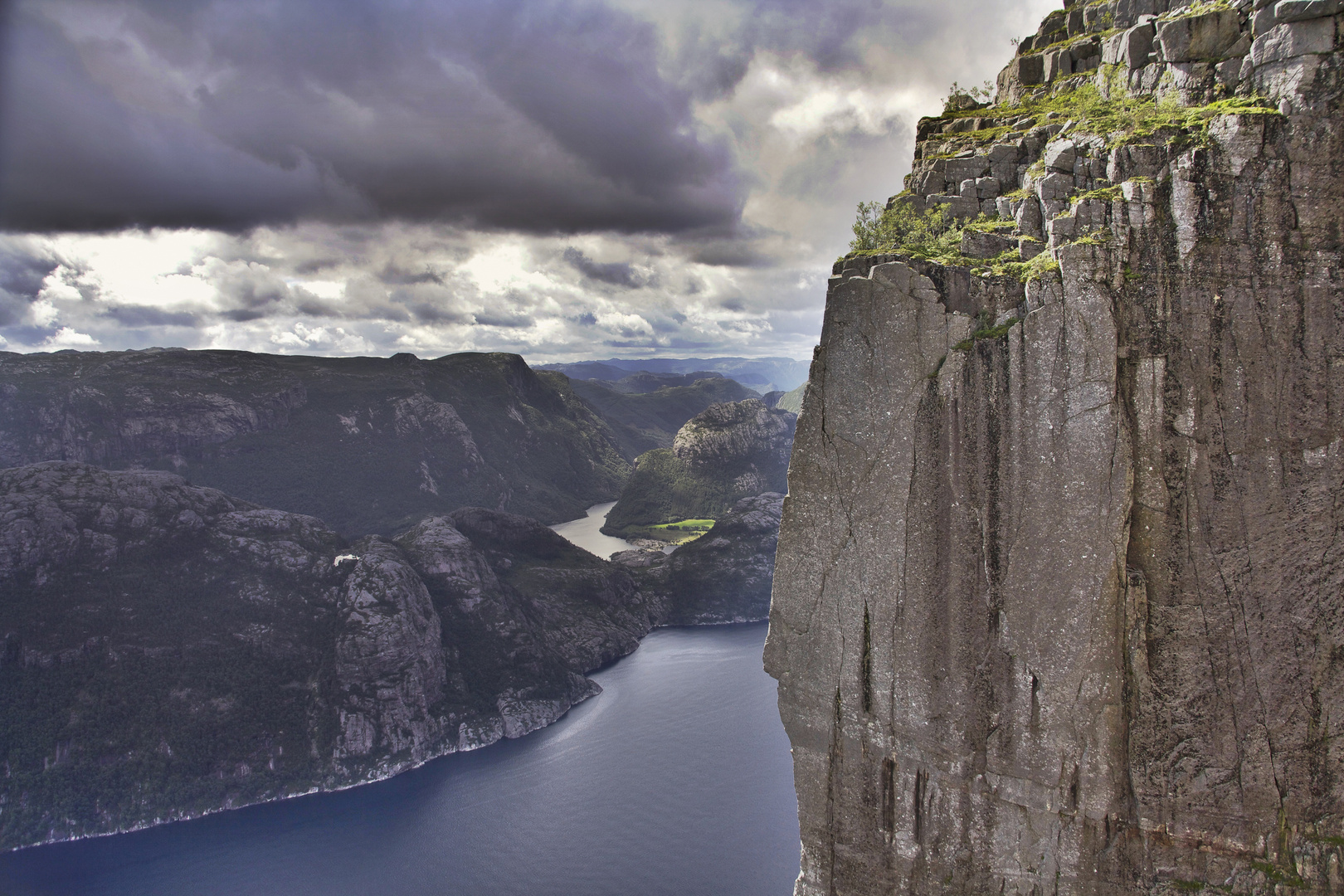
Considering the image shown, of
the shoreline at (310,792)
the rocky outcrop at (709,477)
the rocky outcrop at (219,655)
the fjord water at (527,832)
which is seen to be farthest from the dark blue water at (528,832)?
the rocky outcrop at (709,477)

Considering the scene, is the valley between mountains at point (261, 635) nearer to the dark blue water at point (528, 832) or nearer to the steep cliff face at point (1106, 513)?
the dark blue water at point (528, 832)

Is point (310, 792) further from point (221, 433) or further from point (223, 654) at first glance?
point (221, 433)

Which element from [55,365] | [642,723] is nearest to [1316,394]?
[642,723]

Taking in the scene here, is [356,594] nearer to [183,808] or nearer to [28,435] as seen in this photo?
[183,808]

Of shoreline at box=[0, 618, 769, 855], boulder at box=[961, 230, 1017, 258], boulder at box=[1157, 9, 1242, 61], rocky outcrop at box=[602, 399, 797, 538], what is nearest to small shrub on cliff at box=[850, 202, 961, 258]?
boulder at box=[961, 230, 1017, 258]

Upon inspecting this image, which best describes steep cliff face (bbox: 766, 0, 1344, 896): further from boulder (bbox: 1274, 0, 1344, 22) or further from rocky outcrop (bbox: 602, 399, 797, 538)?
rocky outcrop (bbox: 602, 399, 797, 538)
